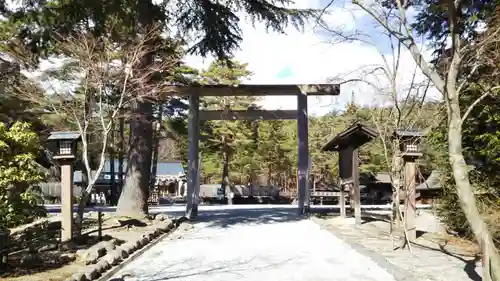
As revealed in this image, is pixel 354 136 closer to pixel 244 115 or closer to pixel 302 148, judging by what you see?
pixel 302 148

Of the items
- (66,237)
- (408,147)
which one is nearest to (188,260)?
(66,237)

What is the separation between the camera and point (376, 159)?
28.6 m

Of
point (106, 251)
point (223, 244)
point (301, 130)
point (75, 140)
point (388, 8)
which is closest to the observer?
point (388, 8)

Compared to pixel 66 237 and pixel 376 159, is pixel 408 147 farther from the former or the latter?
pixel 376 159

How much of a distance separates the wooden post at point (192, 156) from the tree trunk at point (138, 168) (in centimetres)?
191

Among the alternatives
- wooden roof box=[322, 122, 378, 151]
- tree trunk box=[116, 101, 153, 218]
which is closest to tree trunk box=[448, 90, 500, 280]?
wooden roof box=[322, 122, 378, 151]

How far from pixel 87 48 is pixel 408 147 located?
7.08 m

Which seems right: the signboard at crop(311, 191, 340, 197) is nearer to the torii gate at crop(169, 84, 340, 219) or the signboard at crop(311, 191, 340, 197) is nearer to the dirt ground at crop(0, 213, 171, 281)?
the torii gate at crop(169, 84, 340, 219)

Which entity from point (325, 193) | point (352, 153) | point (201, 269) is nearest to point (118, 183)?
point (325, 193)

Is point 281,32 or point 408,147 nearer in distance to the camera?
point 408,147

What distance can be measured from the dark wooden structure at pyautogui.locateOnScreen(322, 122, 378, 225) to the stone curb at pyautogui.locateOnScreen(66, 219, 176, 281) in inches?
213

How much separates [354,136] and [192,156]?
6.06 m

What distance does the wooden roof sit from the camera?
1267 centimetres

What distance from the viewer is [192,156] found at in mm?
17250
